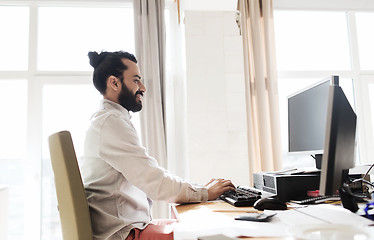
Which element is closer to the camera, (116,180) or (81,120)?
(116,180)

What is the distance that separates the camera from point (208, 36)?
2713 mm

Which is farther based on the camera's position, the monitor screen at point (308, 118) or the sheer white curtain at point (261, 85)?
the sheer white curtain at point (261, 85)

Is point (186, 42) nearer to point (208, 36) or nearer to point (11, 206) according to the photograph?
point (208, 36)

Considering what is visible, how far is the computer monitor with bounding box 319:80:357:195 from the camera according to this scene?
3.08 feet

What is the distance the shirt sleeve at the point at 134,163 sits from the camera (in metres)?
1.40

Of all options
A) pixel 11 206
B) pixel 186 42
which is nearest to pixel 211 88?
pixel 186 42

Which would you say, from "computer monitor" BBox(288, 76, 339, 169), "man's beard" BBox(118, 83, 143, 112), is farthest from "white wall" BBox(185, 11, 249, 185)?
"man's beard" BBox(118, 83, 143, 112)

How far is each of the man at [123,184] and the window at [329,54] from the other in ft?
7.91

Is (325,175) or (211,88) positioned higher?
(211,88)

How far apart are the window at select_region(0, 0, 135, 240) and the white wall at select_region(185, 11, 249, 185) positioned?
1007mm

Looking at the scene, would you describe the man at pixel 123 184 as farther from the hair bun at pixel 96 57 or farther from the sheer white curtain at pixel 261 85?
the sheer white curtain at pixel 261 85

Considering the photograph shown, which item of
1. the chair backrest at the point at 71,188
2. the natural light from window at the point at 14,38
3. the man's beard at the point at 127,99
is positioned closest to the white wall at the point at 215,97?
the man's beard at the point at 127,99

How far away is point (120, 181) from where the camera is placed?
1.45 m

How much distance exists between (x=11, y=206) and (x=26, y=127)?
0.76 metres
